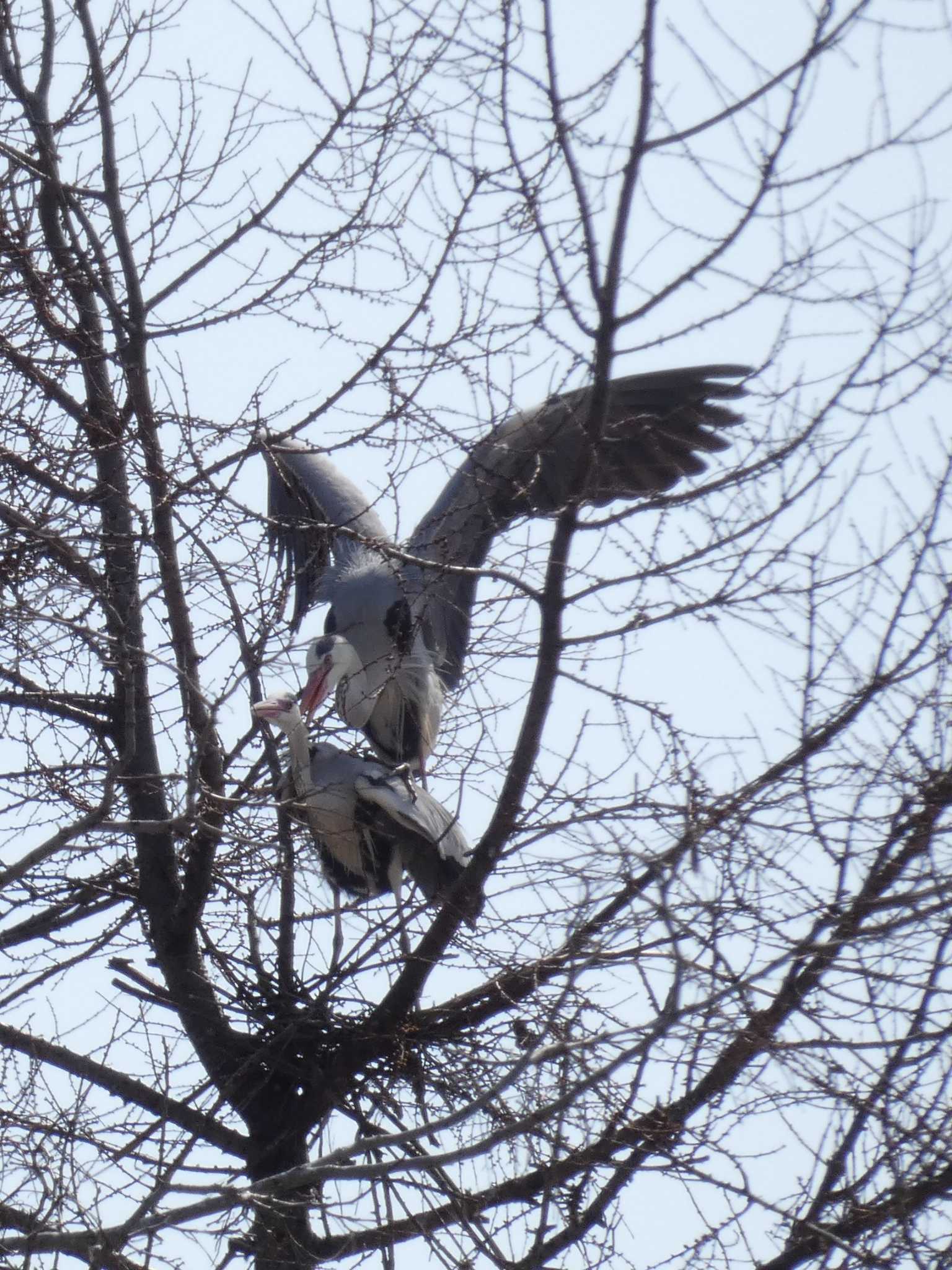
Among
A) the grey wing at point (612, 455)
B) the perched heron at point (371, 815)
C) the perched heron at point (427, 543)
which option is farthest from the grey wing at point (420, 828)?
the grey wing at point (612, 455)

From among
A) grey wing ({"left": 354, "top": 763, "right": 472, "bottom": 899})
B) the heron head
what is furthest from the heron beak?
grey wing ({"left": 354, "top": 763, "right": 472, "bottom": 899})

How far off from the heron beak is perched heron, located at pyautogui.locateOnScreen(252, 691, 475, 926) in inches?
20.4

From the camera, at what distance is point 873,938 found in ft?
9.98

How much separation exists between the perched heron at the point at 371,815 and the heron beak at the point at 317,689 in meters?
0.52

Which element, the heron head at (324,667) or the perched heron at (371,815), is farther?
the heron head at (324,667)

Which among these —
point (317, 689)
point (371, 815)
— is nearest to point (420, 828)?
point (371, 815)

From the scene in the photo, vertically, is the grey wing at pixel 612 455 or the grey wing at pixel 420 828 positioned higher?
the grey wing at pixel 612 455

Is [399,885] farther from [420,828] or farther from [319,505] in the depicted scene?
[319,505]

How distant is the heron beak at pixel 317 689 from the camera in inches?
255

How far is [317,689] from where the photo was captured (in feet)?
21.4

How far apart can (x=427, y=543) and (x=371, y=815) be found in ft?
3.64

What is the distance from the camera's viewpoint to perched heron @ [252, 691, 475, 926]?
5.48 m

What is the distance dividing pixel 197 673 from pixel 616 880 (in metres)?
1.40

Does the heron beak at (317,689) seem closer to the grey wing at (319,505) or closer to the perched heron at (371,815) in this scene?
the grey wing at (319,505)
